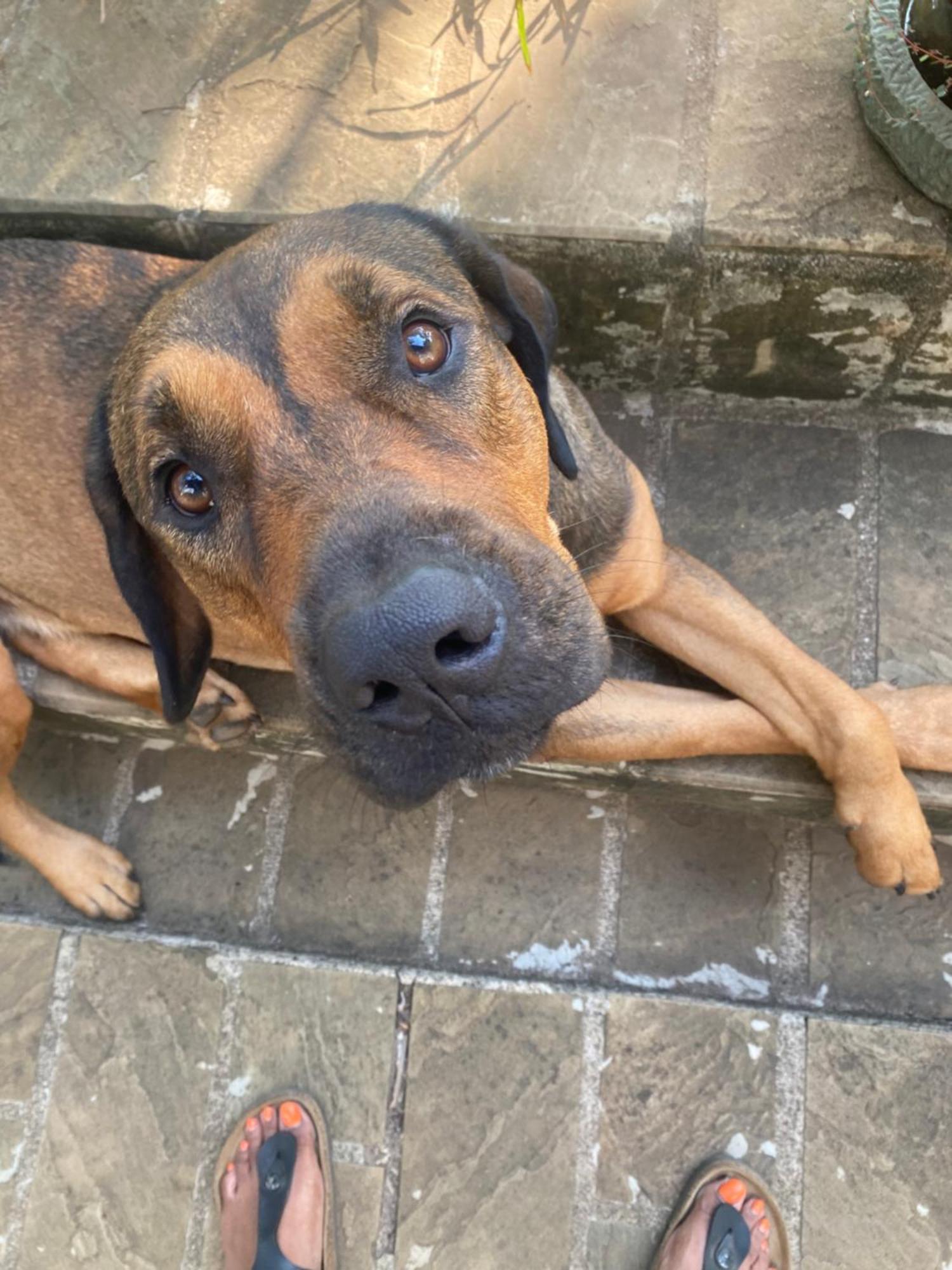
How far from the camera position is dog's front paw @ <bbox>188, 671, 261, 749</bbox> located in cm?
351

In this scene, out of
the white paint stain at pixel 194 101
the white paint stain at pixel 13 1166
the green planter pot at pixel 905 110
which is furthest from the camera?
the white paint stain at pixel 194 101

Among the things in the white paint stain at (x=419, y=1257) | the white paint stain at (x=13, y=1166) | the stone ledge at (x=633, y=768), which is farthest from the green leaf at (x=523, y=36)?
Result: the white paint stain at (x=13, y=1166)

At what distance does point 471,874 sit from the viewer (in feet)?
12.4

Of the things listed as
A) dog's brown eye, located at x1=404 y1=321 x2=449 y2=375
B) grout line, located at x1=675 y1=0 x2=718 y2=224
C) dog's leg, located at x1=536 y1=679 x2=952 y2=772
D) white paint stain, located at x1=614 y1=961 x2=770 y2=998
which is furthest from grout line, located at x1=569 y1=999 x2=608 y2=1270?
grout line, located at x1=675 y1=0 x2=718 y2=224

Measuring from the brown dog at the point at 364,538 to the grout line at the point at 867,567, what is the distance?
28cm

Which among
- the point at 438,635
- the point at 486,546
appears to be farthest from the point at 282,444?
the point at 438,635

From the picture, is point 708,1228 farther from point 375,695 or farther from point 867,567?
point 375,695

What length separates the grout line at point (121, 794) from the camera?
3988mm

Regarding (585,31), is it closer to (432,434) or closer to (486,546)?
(432,434)

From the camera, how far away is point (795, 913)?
3.59 metres

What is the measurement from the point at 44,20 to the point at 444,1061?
3974mm

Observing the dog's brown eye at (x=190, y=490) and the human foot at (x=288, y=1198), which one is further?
the human foot at (x=288, y=1198)

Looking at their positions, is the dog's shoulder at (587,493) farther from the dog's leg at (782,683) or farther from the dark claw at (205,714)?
the dark claw at (205,714)

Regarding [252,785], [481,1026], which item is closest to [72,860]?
[252,785]
